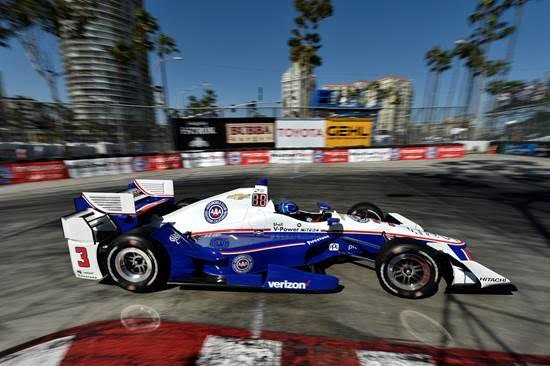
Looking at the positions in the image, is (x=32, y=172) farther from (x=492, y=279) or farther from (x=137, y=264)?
(x=492, y=279)

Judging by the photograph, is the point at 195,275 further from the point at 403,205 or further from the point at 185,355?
the point at 403,205

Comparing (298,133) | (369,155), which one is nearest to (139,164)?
(298,133)

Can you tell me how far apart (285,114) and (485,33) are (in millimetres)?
24974

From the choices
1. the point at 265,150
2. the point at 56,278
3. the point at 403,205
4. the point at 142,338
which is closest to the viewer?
the point at 142,338

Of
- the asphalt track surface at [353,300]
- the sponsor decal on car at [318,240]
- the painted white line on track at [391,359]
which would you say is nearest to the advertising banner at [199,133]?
the asphalt track surface at [353,300]

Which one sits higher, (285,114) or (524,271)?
(285,114)

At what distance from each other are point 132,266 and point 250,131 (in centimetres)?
1625

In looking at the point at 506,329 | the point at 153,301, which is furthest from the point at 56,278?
the point at 506,329

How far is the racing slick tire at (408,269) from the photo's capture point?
350cm

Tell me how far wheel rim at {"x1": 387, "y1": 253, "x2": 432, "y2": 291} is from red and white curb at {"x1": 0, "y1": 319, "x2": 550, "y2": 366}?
35.0 inches

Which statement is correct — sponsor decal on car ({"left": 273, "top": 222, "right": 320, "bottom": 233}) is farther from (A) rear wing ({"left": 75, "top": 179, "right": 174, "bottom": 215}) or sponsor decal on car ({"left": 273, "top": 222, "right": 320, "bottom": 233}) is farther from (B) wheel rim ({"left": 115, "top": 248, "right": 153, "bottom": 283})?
(A) rear wing ({"left": 75, "top": 179, "right": 174, "bottom": 215})

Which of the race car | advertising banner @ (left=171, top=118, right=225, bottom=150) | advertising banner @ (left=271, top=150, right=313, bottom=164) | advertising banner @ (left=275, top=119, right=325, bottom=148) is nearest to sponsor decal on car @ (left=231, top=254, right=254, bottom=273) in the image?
the race car

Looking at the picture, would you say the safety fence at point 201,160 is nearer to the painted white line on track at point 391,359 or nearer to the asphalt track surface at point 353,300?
the asphalt track surface at point 353,300

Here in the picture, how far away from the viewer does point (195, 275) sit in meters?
3.75
